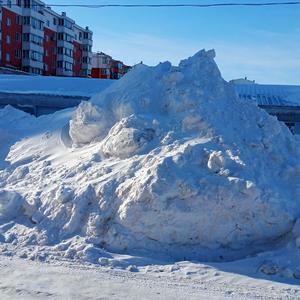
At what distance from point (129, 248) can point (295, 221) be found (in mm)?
2131

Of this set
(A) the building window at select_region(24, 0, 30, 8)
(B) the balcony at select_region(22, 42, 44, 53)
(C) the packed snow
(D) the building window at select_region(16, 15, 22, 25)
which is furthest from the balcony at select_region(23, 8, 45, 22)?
(C) the packed snow

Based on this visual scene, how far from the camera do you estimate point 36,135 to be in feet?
32.1

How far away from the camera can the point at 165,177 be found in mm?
6352

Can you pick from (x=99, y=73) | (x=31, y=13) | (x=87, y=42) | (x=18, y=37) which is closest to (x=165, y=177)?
(x=18, y=37)

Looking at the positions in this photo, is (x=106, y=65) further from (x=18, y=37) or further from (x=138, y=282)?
(x=138, y=282)

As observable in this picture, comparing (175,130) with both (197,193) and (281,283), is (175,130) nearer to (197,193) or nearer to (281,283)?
(197,193)

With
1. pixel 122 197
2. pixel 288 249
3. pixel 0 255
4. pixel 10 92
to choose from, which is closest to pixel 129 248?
pixel 122 197

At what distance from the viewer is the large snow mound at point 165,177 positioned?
20.3 ft

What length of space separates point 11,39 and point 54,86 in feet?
102

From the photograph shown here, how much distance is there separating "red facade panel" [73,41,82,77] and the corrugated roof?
41513 mm

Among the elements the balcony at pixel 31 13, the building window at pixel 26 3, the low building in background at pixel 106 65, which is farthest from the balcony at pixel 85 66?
the building window at pixel 26 3

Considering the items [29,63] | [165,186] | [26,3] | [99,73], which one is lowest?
[165,186]

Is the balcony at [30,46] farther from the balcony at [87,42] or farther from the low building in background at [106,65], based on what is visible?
the low building in background at [106,65]

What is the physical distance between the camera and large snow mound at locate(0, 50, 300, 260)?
6.18 m
